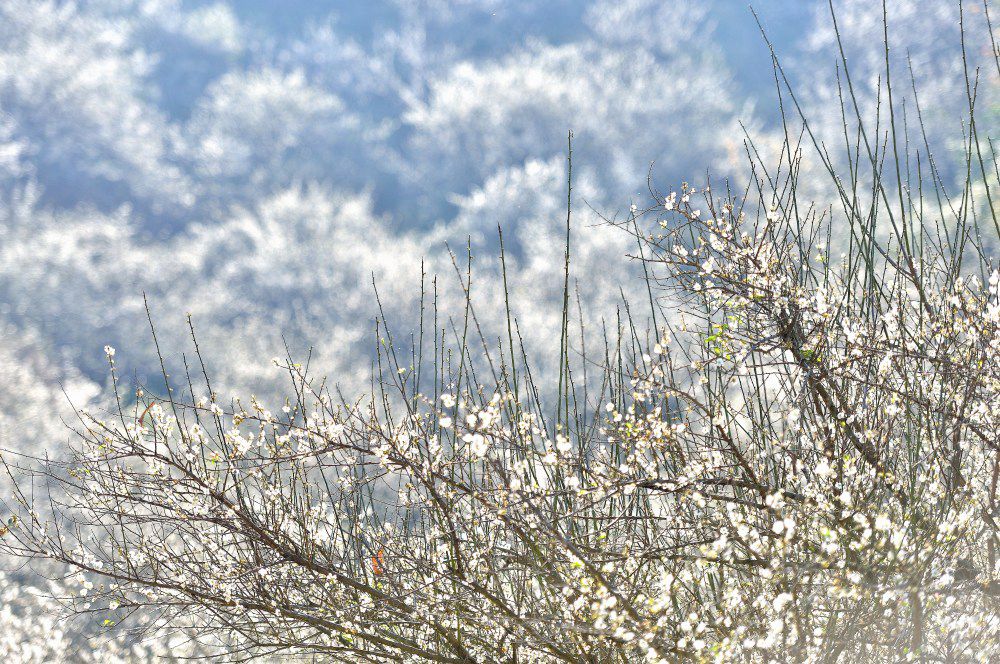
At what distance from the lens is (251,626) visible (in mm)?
4754

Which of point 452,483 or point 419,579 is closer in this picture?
point 452,483

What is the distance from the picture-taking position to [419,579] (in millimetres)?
4531

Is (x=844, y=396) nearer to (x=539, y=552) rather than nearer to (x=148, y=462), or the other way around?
(x=539, y=552)

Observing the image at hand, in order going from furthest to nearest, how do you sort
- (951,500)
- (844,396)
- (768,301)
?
(844,396) < (768,301) < (951,500)

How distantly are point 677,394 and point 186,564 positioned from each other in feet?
10.6

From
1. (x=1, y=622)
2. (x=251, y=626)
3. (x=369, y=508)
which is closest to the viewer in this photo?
(x=251, y=626)

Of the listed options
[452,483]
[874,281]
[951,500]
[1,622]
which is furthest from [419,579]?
[1,622]

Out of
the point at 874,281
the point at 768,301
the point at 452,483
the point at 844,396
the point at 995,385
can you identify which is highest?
the point at 874,281

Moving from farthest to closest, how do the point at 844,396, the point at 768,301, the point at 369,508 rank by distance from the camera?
1. the point at 369,508
2. the point at 844,396
3. the point at 768,301

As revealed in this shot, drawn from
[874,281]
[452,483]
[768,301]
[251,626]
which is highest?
[874,281]

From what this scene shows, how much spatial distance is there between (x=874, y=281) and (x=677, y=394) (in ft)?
5.04

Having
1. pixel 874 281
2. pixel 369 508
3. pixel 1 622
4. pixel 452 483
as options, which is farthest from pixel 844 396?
pixel 1 622

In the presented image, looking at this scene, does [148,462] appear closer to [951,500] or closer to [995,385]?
[951,500]

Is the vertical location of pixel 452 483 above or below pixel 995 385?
below
